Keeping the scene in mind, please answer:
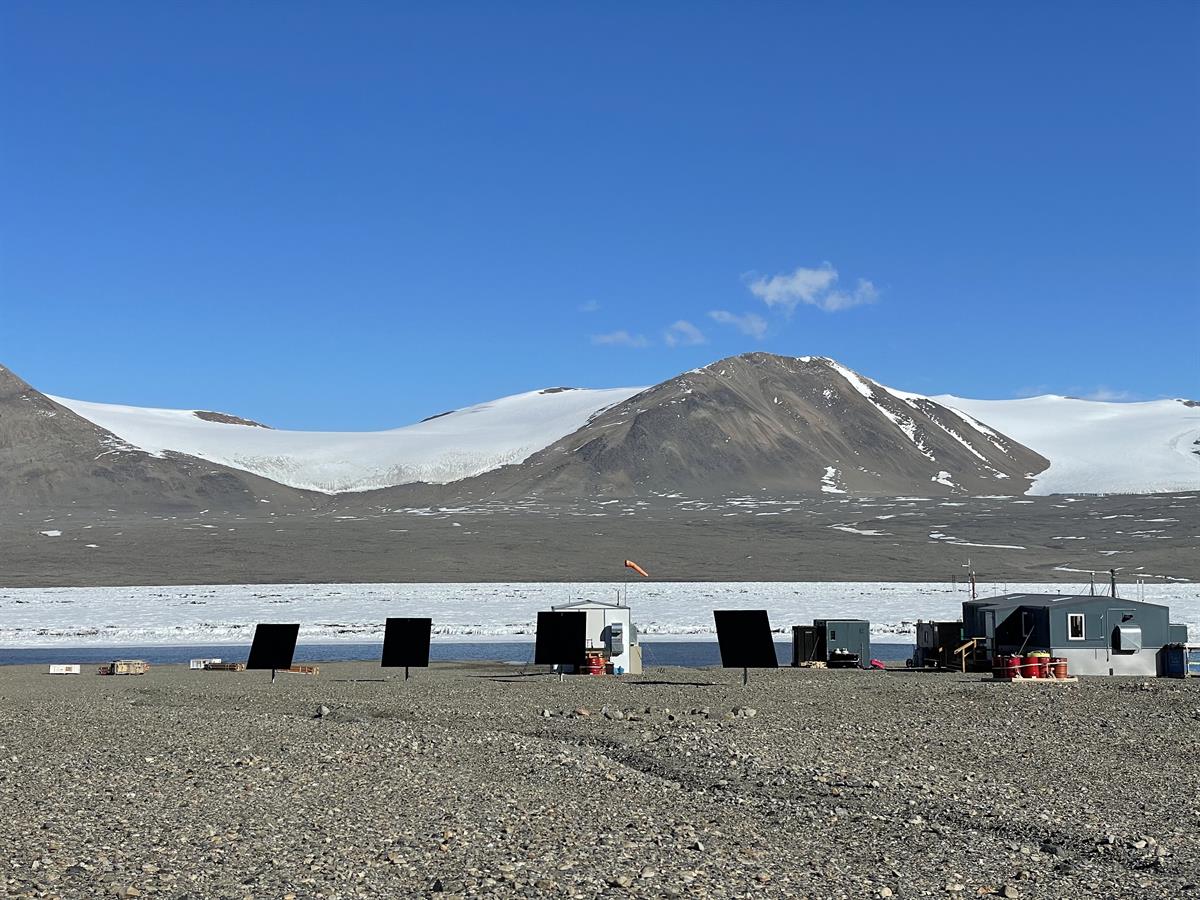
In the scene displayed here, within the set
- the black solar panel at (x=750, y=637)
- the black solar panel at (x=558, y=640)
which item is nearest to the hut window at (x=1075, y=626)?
the black solar panel at (x=750, y=637)

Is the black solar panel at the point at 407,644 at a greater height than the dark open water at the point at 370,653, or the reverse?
the black solar panel at the point at 407,644

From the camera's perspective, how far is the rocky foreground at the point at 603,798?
11.9 metres

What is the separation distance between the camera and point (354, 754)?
19.2 meters

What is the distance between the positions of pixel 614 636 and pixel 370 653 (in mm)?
15157

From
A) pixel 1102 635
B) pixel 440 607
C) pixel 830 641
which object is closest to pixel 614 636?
pixel 830 641

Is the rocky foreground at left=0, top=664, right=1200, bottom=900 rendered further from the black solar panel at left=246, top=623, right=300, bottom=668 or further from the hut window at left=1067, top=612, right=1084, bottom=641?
the hut window at left=1067, top=612, right=1084, bottom=641

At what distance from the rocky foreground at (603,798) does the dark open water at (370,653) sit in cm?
1850

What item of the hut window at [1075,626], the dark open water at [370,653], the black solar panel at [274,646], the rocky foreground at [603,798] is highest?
the hut window at [1075,626]

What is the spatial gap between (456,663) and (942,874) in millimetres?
33366

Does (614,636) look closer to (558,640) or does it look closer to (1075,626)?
(558,640)

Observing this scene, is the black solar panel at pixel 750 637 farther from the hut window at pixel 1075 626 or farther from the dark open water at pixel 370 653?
the dark open water at pixel 370 653

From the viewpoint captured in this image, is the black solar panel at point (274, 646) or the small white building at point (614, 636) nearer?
the black solar panel at point (274, 646)

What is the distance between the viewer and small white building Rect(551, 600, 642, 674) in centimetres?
3872

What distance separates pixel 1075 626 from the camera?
36.9 metres
